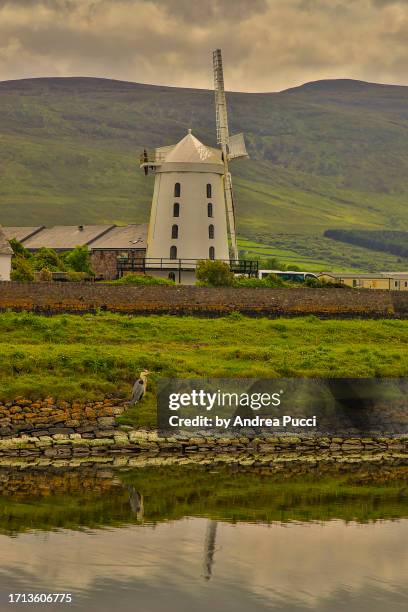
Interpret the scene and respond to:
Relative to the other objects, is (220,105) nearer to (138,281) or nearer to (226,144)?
(226,144)

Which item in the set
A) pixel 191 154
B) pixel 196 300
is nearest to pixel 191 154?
pixel 191 154

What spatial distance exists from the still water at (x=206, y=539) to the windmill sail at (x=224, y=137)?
59.9m

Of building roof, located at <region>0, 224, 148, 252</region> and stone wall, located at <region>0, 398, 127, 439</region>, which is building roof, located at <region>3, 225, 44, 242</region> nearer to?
building roof, located at <region>0, 224, 148, 252</region>

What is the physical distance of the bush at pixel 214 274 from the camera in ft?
306

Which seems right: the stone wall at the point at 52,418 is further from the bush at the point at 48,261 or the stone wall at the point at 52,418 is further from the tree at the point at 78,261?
the tree at the point at 78,261

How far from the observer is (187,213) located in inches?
4050

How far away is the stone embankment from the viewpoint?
174 feet

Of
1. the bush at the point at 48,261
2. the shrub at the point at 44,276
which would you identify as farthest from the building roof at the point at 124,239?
the shrub at the point at 44,276

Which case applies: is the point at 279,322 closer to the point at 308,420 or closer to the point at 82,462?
the point at 308,420

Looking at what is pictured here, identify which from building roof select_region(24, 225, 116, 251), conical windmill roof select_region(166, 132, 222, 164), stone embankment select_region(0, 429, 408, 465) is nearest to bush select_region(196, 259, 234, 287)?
conical windmill roof select_region(166, 132, 222, 164)

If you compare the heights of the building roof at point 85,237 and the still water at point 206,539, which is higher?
the building roof at point 85,237

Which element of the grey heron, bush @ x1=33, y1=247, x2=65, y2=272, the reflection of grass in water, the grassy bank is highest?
bush @ x1=33, y1=247, x2=65, y2=272

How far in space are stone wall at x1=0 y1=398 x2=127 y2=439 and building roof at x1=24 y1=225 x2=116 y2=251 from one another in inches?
3803

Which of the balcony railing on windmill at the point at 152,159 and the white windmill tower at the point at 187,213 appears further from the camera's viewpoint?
the balcony railing on windmill at the point at 152,159
